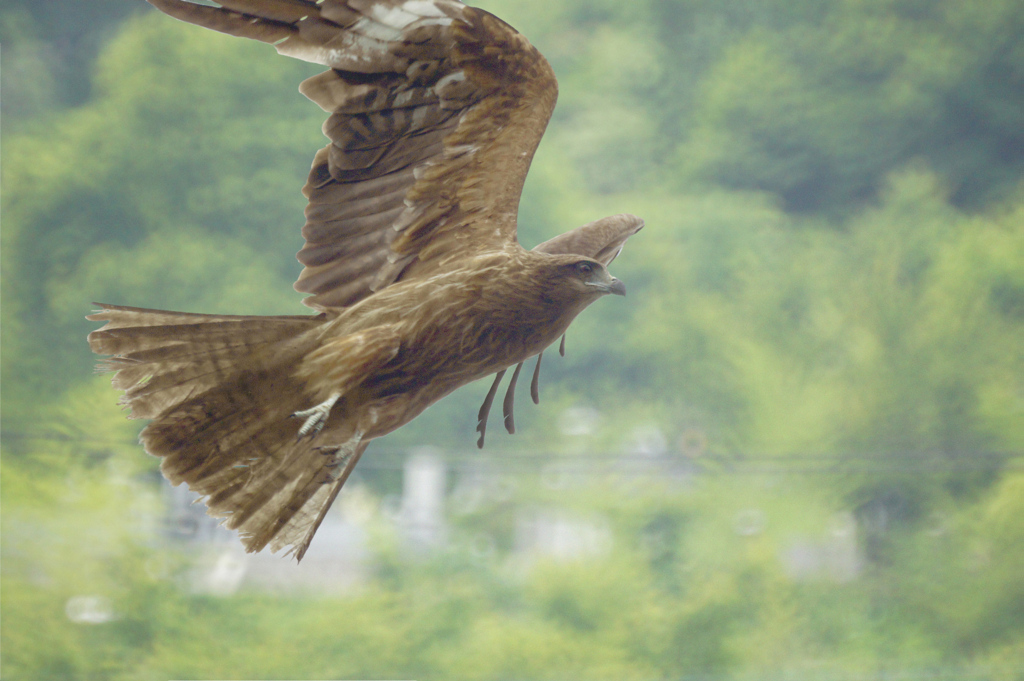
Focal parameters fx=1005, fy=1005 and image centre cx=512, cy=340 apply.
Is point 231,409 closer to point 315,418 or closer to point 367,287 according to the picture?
point 315,418

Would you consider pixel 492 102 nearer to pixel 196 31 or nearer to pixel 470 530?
pixel 470 530

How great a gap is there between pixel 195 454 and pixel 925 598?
24.5 ft

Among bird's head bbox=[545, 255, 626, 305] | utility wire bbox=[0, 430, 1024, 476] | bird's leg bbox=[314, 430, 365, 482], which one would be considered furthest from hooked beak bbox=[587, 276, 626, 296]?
utility wire bbox=[0, 430, 1024, 476]

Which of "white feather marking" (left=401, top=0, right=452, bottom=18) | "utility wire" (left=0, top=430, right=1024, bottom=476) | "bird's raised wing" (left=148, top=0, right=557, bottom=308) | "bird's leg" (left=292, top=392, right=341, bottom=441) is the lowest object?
"utility wire" (left=0, top=430, right=1024, bottom=476)

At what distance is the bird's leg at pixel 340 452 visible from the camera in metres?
1.58

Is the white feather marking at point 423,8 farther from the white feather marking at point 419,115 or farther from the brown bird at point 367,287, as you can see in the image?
the white feather marking at point 419,115

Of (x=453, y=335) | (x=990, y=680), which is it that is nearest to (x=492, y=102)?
(x=453, y=335)

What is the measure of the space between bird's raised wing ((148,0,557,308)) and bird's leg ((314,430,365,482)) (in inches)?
13.0

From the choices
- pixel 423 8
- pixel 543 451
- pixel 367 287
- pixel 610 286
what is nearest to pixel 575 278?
pixel 610 286

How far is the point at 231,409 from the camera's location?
1.61m

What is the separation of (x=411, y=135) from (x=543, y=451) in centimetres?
660

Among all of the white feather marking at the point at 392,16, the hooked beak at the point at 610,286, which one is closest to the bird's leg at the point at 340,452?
the hooked beak at the point at 610,286

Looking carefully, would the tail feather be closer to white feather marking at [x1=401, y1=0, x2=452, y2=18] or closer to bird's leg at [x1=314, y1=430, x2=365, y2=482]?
bird's leg at [x1=314, y1=430, x2=365, y2=482]

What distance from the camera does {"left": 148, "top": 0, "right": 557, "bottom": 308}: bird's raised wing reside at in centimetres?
172
